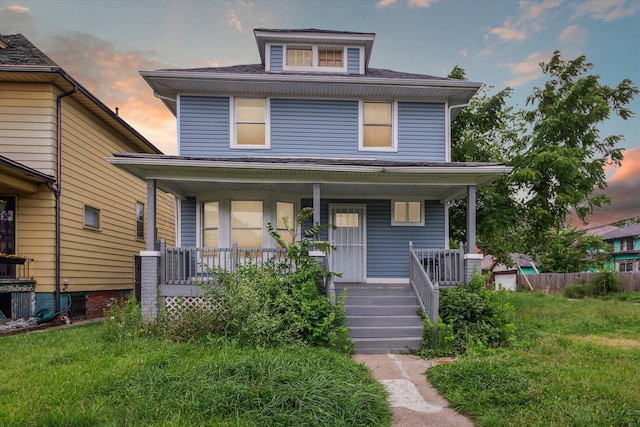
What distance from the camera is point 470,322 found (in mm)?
6832

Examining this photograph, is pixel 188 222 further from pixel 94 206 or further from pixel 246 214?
pixel 94 206

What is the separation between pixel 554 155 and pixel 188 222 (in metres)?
10.0

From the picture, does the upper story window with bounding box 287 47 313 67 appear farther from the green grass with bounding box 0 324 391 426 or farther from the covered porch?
the green grass with bounding box 0 324 391 426

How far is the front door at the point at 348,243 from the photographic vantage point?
970 centimetres

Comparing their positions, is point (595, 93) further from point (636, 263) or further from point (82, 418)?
point (636, 263)

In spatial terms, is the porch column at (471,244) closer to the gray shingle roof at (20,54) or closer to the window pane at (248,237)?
the window pane at (248,237)

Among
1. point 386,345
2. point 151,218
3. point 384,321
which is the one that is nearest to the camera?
point 386,345

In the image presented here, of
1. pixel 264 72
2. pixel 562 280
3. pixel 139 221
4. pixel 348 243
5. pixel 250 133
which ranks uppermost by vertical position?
pixel 264 72

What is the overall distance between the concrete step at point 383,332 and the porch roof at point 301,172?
3.14 m

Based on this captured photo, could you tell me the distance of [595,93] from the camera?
11000mm

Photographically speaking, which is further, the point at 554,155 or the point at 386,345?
the point at 554,155

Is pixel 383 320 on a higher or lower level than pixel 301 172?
lower

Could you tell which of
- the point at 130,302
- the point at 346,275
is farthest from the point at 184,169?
the point at 346,275

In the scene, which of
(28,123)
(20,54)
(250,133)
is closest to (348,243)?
(250,133)
